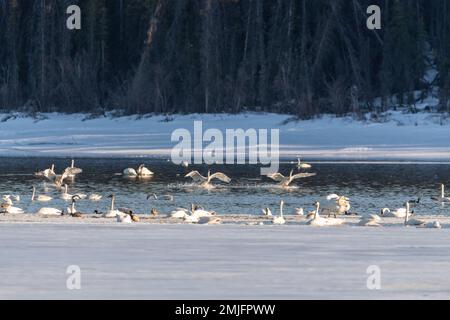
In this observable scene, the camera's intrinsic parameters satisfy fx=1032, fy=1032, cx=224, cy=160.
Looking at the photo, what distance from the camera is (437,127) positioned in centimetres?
3850

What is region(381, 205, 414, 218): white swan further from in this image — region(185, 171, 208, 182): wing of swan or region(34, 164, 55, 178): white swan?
region(34, 164, 55, 178): white swan

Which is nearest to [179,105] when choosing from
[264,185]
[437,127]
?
[437,127]

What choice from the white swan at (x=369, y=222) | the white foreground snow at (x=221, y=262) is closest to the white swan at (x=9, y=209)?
the white foreground snow at (x=221, y=262)

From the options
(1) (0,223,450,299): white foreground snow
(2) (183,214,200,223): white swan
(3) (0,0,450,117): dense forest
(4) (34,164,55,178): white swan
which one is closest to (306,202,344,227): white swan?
(1) (0,223,450,299): white foreground snow

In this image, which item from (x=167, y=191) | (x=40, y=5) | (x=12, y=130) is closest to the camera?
(x=167, y=191)

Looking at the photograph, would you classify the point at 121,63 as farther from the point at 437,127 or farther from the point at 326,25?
the point at 437,127

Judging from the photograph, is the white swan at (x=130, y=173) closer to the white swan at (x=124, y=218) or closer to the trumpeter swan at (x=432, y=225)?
the white swan at (x=124, y=218)

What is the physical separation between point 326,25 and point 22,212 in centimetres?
2930

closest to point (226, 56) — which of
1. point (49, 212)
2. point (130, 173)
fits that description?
point (130, 173)

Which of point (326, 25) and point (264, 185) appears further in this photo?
point (326, 25)

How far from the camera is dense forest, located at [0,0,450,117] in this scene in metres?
45.6

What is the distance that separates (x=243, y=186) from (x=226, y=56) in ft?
78.6

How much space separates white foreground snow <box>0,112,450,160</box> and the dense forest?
1.77 meters

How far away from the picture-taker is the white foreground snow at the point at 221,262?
866cm
